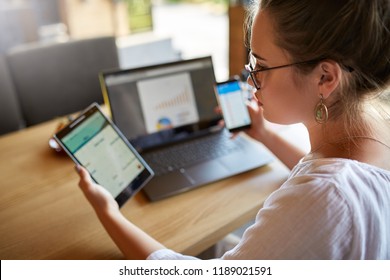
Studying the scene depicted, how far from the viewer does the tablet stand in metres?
0.84

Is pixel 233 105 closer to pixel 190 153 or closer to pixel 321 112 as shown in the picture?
pixel 190 153

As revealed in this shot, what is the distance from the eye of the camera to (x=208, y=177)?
0.97 m

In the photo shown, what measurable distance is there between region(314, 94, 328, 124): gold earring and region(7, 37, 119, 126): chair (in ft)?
3.85

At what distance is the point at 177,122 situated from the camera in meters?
1.14

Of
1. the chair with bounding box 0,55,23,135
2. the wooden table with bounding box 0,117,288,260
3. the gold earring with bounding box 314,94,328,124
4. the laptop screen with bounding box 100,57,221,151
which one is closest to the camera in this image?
the gold earring with bounding box 314,94,328,124

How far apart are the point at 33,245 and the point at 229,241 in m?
0.49

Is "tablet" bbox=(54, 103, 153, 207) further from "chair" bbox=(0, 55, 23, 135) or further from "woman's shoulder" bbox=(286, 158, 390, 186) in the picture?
"chair" bbox=(0, 55, 23, 135)

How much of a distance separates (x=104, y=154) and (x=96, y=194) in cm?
12

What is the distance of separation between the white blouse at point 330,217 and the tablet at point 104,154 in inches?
15.4

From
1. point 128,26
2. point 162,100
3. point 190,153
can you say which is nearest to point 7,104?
point 162,100

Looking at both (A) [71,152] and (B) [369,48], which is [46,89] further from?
(B) [369,48]

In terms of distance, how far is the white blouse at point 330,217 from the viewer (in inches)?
20.9

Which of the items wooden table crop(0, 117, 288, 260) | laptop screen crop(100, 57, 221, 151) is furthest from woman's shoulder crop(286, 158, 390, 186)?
laptop screen crop(100, 57, 221, 151)

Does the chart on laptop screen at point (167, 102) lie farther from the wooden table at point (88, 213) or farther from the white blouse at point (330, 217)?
the white blouse at point (330, 217)
